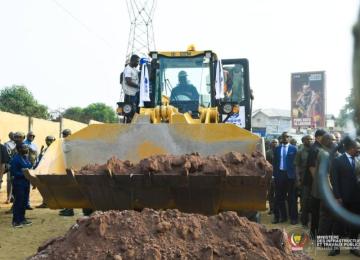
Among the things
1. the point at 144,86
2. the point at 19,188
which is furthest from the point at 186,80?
the point at 19,188

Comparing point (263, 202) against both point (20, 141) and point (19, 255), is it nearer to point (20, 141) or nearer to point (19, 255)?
point (19, 255)

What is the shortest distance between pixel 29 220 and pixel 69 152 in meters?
3.79

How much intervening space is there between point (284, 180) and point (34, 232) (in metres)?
4.52

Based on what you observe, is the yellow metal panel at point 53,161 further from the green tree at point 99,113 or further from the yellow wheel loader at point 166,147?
the green tree at point 99,113

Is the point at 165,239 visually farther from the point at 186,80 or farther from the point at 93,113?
the point at 93,113

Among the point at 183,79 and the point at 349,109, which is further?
the point at 183,79

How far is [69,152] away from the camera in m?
6.20

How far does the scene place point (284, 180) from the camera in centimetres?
921

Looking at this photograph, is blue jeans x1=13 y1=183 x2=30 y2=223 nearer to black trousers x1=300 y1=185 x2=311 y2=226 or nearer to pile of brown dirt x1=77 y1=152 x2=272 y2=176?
pile of brown dirt x1=77 y1=152 x2=272 y2=176

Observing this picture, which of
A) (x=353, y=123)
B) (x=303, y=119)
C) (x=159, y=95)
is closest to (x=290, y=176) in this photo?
(x=159, y=95)

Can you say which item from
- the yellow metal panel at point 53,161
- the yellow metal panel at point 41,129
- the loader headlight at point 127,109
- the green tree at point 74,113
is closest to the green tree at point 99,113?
the green tree at point 74,113

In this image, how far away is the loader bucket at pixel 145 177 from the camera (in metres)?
5.11

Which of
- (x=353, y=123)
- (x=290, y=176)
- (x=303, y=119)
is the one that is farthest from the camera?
(x=303, y=119)

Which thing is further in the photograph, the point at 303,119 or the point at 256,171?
the point at 303,119
